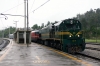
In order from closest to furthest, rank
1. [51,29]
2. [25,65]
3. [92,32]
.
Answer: [25,65] → [51,29] → [92,32]

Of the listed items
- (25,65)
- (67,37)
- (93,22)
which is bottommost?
(25,65)

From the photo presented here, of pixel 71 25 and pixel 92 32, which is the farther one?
pixel 92 32

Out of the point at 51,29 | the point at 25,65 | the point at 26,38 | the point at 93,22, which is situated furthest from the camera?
the point at 93,22

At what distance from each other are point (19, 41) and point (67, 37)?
1152 inches

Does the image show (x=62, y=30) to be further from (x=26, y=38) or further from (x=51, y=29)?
(x=26, y=38)

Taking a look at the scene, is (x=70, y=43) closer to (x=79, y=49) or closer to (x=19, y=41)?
(x=79, y=49)

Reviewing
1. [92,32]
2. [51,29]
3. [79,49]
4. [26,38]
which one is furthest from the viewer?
[92,32]

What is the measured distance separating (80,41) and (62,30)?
2.32 meters

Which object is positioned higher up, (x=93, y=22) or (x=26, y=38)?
(x=93, y=22)

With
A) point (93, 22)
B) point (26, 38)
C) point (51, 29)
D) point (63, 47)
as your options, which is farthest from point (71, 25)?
point (93, 22)

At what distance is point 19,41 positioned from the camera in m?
50.8

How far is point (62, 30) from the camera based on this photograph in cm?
2386

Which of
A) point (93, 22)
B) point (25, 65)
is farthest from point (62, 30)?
point (93, 22)

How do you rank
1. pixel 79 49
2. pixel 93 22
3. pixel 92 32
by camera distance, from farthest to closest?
pixel 93 22
pixel 92 32
pixel 79 49
